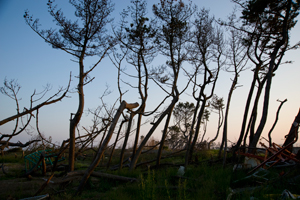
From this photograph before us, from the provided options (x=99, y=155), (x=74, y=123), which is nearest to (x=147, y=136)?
→ (x=74, y=123)

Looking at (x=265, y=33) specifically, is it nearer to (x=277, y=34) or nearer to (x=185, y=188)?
(x=277, y=34)

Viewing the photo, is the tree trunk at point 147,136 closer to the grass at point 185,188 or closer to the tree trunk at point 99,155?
the grass at point 185,188

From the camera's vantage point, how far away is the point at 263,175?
505 centimetres

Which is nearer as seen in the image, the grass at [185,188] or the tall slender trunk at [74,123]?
the grass at [185,188]

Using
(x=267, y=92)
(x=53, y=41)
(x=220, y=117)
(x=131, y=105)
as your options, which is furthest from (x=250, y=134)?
(x=220, y=117)

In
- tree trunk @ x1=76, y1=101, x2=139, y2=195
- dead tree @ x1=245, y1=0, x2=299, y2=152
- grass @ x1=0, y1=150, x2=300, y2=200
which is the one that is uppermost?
dead tree @ x1=245, y1=0, x2=299, y2=152

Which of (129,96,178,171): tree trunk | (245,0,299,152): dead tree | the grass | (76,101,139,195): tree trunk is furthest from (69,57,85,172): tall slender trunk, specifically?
(245,0,299,152): dead tree

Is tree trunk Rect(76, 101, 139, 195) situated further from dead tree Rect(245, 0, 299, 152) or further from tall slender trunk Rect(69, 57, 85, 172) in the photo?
dead tree Rect(245, 0, 299, 152)

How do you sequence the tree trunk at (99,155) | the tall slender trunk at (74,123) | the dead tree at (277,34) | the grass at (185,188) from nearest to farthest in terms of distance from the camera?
the grass at (185,188), the tree trunk at (99,155), the tall slender trunk at (74,123), the dead tree at (277,34)

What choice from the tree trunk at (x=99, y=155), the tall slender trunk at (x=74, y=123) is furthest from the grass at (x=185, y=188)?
the tall slender trunk at (x=74, y=123)

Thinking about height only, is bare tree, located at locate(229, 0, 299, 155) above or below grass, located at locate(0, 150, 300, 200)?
above

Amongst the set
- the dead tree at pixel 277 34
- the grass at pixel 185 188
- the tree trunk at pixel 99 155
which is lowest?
the grass at pixel 185 188

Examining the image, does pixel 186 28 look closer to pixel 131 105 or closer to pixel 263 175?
pixel 131 105

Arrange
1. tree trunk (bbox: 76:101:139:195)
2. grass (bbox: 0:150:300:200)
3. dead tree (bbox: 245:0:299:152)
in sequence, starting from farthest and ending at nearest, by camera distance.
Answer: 1. dead tree (bbox: 245:0:299:152)
2. tree trunk (bbox: 76:101:139:195)
3. grass (bbox: 0:150:300:200)
